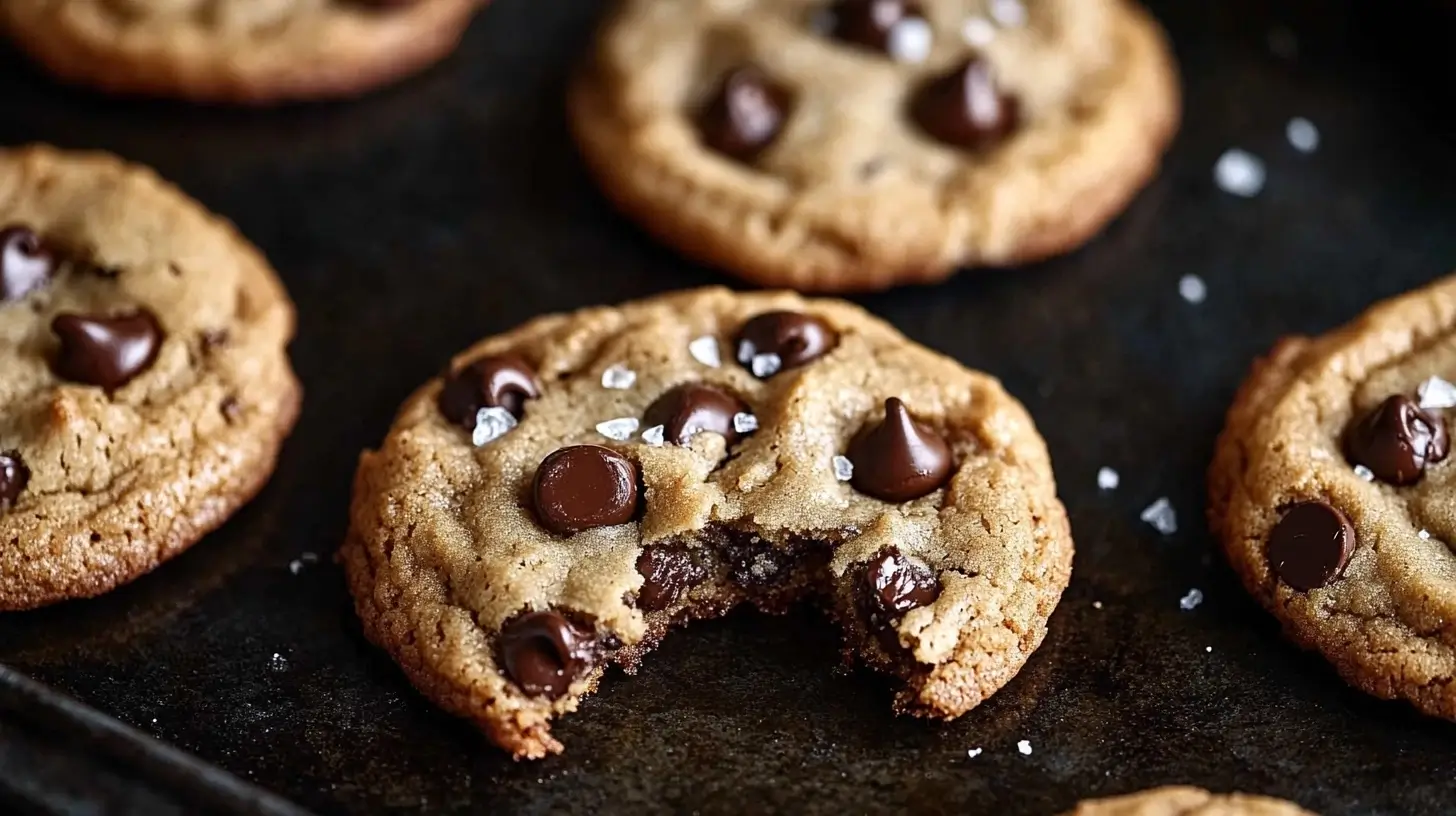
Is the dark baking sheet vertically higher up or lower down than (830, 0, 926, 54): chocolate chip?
lower down

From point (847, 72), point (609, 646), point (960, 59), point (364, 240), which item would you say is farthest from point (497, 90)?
point (609, 646)

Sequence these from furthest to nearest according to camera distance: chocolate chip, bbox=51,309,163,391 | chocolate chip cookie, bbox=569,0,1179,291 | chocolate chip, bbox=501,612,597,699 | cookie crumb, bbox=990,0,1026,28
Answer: cookie crumb, bbox=990,0,1026,28 → chocolate chip cookie, bbox=569,0,1179,291 → chocolate chip, bbox=51,309,163,391 → chocolate chip, bbox=501,612,597,699

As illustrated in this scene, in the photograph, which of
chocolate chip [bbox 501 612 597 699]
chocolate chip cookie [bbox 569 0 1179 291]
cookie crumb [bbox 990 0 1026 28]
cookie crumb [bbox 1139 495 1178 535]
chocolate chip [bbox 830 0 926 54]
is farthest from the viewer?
cookie crumb [bbox 990 0 1026 28]

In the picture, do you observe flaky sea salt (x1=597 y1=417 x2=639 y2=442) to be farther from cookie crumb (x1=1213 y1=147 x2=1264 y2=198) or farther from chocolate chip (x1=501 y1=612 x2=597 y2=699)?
cookie crumb (x1=1213 y1=147 x2=1264 y2=198)

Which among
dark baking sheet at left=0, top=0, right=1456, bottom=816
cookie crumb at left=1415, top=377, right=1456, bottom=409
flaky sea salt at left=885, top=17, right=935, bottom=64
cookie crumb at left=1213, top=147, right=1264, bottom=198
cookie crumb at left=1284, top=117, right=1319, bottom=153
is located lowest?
dark baking sheet at left=0, top=0, right=1456, bottom=816

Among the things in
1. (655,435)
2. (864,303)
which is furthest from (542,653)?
(864,303)

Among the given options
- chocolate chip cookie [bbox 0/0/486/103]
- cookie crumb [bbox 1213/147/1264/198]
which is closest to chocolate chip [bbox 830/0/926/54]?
cookie crumb [bbox 1213/147/1264/198]

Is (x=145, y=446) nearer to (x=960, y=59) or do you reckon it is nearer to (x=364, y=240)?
(x=364, y=240)

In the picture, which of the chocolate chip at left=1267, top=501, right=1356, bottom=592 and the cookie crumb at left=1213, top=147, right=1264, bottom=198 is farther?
the cookie crumb at left=1213, top=147, right=1264, bottom=198
